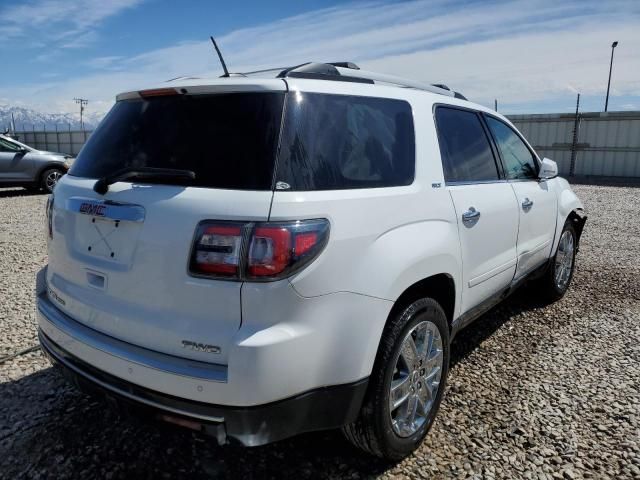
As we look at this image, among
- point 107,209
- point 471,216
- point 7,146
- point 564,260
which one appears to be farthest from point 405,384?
point 7,146

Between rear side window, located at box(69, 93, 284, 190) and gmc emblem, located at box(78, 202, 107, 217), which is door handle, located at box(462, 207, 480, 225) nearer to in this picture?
rear side window, located at box(69, 93, 284, 190)

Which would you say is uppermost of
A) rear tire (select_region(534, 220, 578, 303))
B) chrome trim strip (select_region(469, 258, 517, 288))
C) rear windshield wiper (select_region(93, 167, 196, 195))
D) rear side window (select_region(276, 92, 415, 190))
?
rear side window (select_region(276, 92, 415, 190))

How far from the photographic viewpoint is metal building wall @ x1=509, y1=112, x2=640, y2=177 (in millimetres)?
18781

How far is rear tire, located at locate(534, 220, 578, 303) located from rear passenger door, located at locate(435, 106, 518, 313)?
1.29 m

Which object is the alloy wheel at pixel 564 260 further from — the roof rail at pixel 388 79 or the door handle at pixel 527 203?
the roof rail at pixel 388 79

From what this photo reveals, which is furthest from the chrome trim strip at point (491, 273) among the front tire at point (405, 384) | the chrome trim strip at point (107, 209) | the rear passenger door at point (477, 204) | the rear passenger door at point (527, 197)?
Answer: the chrome trim strip at point (107, 209)

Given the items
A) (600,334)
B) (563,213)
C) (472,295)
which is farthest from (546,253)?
(472,295)

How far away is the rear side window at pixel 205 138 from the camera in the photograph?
1974 mm

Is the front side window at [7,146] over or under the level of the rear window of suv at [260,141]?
under

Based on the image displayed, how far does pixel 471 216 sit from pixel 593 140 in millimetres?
19683

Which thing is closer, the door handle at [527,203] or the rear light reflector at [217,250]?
the rear light reflector at [217,250]

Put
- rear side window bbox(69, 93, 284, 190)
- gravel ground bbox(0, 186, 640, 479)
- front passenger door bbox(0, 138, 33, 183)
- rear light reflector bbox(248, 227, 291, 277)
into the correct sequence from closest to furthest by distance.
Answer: rear light reflector bbox(248, 227, 291, 277)
rear side window bbox(69, 93, 284, 190)
gravel ground bbox(0, 186, 640, 479)
front passenger door bbox(0, 138, 33, 183)

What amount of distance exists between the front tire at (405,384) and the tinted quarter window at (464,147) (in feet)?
2.78

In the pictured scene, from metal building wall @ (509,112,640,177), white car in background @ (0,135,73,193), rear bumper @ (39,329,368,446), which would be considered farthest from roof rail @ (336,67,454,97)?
metal building wall @ (509,112,640,177)
